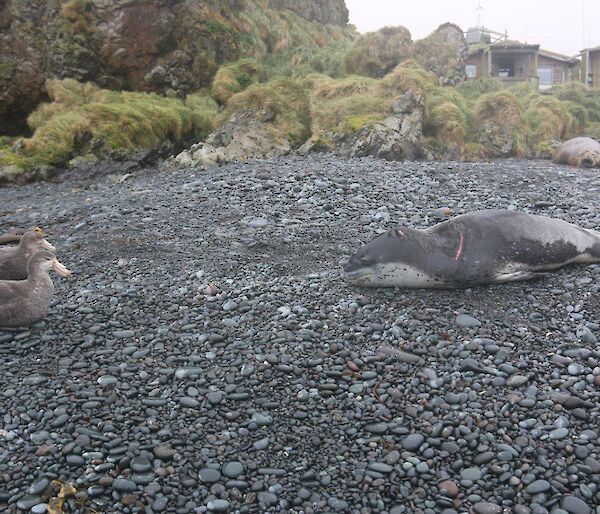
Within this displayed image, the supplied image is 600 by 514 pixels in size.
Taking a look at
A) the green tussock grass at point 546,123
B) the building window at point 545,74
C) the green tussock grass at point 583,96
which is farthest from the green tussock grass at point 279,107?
the building window at point 545,74

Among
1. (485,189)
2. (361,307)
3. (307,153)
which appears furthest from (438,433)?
(307,153)

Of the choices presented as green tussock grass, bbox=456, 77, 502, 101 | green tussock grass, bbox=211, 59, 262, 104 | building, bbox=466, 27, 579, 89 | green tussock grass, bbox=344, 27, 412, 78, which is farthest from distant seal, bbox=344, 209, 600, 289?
building, bbox=466, 27, 579, 89

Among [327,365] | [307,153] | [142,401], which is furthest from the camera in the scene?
[307,153]

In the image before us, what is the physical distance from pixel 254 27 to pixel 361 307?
42.0ft

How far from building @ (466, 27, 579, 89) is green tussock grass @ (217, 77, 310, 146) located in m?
15.2

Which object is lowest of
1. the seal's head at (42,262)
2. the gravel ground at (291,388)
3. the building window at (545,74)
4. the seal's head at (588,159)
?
the gravel ground at (291,388)

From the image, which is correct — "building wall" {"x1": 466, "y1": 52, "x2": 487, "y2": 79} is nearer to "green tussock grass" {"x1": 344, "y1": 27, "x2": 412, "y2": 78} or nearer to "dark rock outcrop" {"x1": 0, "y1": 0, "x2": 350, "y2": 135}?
"green tussock grass" {"x1": 344, "y1": 27, "x2": 412, "y2": 78}

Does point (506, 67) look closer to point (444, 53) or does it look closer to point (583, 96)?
point (583, 96)

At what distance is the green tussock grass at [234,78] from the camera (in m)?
13.1

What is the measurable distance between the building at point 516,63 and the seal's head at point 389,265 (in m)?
22.0

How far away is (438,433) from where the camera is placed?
9.72 ft

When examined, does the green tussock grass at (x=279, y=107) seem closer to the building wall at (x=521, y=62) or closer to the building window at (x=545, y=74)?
the building wall at (x=521, y=62)

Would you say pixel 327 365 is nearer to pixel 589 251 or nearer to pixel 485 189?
pixel 589 251

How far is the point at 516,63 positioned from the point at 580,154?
1712 centimetres
